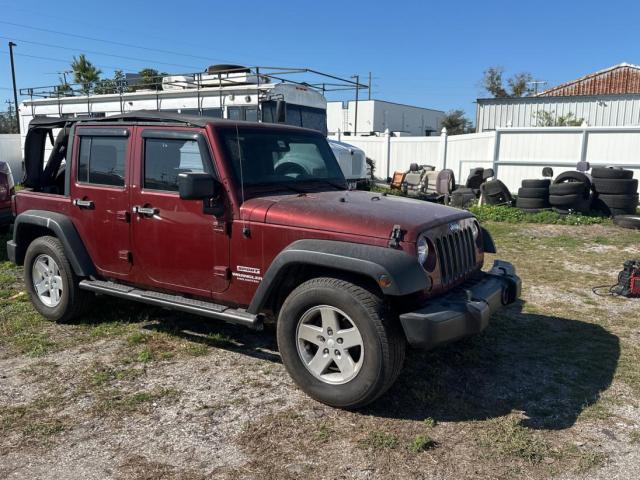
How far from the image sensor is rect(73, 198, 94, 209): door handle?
16.1ft

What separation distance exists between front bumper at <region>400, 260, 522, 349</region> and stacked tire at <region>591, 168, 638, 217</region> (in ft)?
30.3

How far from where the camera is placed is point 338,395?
11.9 feet

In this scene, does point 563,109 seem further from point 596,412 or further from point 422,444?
point 422,444

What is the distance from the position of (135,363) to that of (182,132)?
6.19ft

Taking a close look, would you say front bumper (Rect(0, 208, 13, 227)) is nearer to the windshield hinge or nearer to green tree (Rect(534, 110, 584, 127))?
the windshield hinge

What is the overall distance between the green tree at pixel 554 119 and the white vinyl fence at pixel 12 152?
22.3 meters

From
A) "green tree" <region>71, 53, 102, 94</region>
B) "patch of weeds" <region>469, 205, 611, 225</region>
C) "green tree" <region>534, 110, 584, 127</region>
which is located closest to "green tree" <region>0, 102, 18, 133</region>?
"green tree" <region>71, 53, 102, 94</region>

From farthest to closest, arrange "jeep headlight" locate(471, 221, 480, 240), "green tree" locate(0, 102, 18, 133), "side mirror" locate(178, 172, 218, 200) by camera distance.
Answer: "green tree" locate(0, 102, 18, 133) < "jeep headlight" locate(471, 221, 480, 240) < "side mirror" locate(178, 172, 218, 200)

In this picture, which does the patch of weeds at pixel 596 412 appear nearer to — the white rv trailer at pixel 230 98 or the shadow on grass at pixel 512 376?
the shadow on grass at pixel 512 376

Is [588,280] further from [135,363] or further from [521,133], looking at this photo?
[521,133]

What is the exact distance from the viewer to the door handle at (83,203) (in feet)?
16.1

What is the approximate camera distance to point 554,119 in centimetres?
2586

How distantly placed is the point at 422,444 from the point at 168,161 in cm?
287

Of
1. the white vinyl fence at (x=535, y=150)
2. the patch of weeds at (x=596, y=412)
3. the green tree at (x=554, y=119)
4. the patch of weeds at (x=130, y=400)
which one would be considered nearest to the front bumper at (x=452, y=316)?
the patch of weeds at (x=596, y=412)
